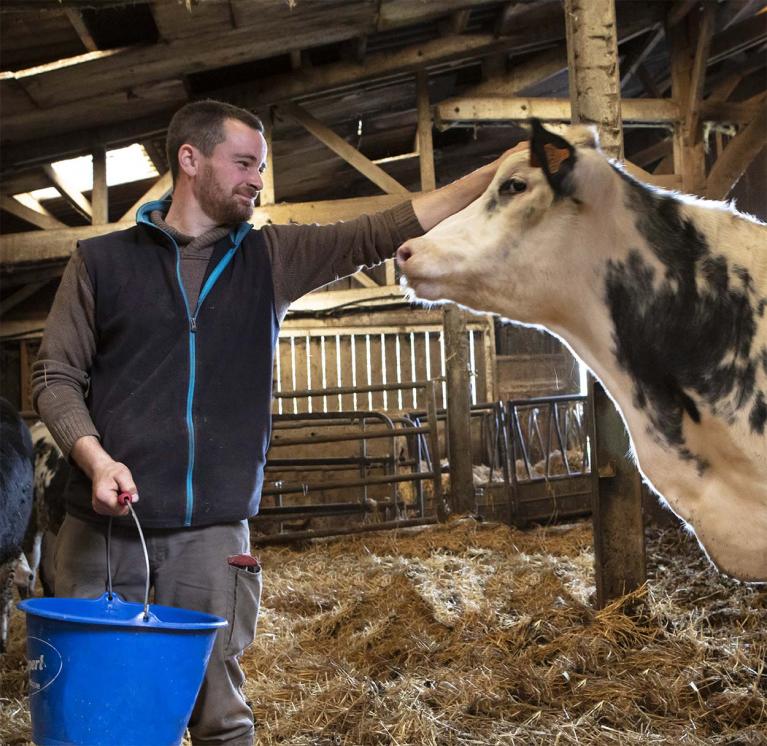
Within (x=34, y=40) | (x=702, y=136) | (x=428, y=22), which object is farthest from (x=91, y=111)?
(x=702, y=136)

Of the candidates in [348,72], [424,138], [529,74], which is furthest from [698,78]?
[348,72]

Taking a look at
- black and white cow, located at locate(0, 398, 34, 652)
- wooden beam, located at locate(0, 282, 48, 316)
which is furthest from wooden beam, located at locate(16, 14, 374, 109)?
wooden beam, located at locate(0, 282, 48, 316)

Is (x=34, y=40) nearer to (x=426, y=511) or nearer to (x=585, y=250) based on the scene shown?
(x=585, y=250)

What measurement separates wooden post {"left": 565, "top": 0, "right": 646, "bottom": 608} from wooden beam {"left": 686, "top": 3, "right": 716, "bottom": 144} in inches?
153

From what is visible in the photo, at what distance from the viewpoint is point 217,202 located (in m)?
2.54

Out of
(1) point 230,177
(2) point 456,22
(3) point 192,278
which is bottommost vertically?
(3) point 192,278

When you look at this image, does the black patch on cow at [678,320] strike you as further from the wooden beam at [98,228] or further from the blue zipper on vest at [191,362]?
the wooden beam at [98,228]

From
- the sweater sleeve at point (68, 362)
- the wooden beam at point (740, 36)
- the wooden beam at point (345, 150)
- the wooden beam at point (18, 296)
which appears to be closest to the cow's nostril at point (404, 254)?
the sweater sleeve at point (68, 362)

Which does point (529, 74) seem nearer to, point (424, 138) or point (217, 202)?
point (424, 138)

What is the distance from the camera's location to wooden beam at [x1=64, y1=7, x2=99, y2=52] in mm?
5570

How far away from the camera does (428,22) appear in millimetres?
8039

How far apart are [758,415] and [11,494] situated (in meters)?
3.74

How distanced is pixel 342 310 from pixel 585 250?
39.2ft

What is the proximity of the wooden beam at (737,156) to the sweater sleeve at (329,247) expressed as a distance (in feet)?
17.5
